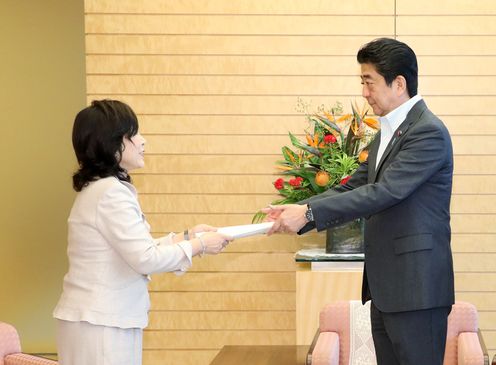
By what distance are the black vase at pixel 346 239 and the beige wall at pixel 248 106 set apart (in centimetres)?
45

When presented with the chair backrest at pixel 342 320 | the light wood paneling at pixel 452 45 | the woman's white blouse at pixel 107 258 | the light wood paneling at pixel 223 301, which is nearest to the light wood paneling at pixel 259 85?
the light wood paneling at pixel 452 45

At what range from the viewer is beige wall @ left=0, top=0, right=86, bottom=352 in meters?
7.30

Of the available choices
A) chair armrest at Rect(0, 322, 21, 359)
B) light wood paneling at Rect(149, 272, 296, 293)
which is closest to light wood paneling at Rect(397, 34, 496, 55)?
light wood paneling at Rect(149, 272, 296, 293)

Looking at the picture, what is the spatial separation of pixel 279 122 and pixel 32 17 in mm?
2663

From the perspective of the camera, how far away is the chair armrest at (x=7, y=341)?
402 centimetres

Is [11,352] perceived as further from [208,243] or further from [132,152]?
[132,152]

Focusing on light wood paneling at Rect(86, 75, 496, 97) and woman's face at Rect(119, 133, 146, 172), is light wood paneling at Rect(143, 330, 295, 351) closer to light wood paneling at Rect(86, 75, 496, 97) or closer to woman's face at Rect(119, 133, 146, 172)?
light wood paneling at Rect(86, 75, 496, 97)

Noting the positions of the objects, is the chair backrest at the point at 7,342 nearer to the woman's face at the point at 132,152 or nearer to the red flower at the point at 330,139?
the woman's face at the point at 132,152

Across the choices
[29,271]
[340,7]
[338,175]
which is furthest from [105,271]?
[29,271]

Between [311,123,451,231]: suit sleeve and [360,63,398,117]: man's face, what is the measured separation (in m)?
0.17

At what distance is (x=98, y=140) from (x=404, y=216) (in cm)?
107

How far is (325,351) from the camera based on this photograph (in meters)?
4.42

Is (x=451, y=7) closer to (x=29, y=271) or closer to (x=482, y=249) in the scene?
(x=482, y=249)

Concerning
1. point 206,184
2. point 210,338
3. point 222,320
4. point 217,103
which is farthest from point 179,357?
point 217,103
